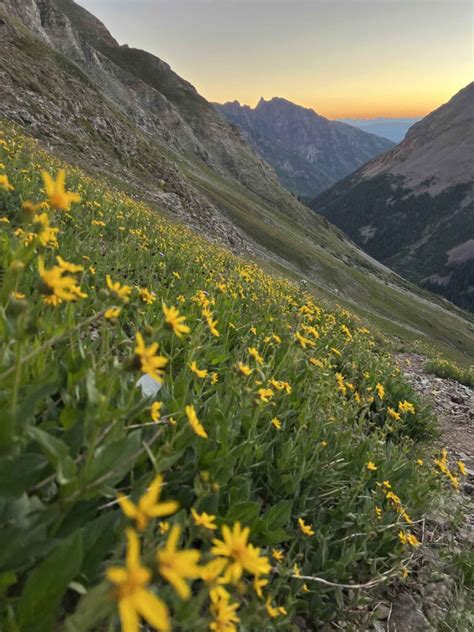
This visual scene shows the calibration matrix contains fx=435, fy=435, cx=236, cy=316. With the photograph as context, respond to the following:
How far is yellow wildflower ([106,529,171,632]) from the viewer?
92 cm

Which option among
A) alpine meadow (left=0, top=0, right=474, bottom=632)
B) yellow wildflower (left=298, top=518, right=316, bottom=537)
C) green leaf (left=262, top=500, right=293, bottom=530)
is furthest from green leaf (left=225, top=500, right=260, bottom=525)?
yellow wildflower (left=298, top=518, right=316, bottom=537)

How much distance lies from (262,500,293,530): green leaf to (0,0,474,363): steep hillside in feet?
111

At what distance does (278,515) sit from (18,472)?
2.12 meters

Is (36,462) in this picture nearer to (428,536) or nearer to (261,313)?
(428,536)

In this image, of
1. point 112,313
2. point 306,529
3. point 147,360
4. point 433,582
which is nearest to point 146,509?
point 147,360

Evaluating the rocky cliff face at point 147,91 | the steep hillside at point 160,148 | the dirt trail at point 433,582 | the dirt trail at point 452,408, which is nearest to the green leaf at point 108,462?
the dirt trail at point 433,582

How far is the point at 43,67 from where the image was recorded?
46.8m

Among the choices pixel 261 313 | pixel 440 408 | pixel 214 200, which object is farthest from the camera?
pixel 214 200

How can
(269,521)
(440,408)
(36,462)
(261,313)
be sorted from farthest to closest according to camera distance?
(440,408), (261,313), (269,521), (36,462)

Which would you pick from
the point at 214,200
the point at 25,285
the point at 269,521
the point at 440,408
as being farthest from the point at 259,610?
the point at 214,200

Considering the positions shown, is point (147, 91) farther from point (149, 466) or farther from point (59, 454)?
point (59, 454)

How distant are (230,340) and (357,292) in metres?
72.8

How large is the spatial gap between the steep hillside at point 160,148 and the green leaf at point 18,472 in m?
34.3

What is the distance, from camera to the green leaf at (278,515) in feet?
11.3
